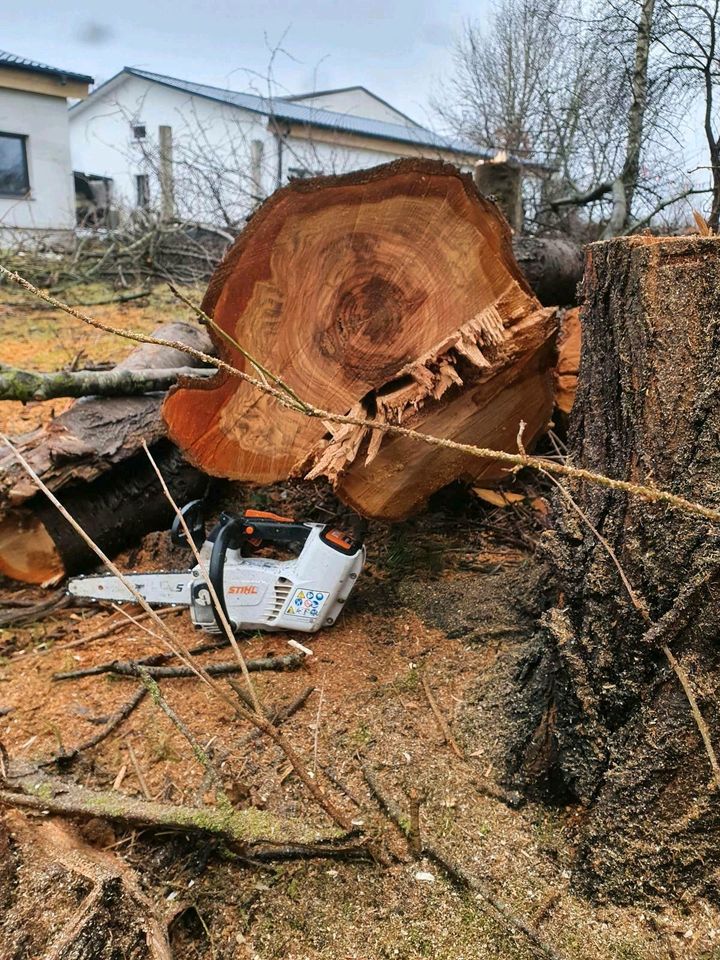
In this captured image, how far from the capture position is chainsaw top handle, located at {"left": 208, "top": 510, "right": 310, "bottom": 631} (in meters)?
2.35

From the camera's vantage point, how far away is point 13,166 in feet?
48.9

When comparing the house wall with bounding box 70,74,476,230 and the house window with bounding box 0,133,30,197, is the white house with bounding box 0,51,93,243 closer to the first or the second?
the house window with bounding box 0,133,30,197

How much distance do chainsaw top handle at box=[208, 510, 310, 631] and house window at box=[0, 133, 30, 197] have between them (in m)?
15.4

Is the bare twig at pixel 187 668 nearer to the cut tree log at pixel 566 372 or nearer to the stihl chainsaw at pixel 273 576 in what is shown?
the stihl chainsaw at pixel 273 576

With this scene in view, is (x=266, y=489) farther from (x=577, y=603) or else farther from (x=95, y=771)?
(x=577, y=603)

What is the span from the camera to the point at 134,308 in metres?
7.47

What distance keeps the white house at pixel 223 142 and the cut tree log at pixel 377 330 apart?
559 centimetres

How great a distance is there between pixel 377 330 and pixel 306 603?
95cm

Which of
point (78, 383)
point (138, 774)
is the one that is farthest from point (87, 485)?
point (138, 774)

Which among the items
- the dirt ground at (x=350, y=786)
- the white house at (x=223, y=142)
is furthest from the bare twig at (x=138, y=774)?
the white house at (x=223, y=142)

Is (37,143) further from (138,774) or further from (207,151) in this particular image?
(138,774)

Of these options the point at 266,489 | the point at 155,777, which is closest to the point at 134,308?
the point at 266,489

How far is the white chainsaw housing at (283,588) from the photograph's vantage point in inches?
90.8

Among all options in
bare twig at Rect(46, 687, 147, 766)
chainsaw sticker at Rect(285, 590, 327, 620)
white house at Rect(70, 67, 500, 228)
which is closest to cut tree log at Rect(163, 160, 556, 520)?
chainsaw sticker at Rect(285, 590, 327, 620)
